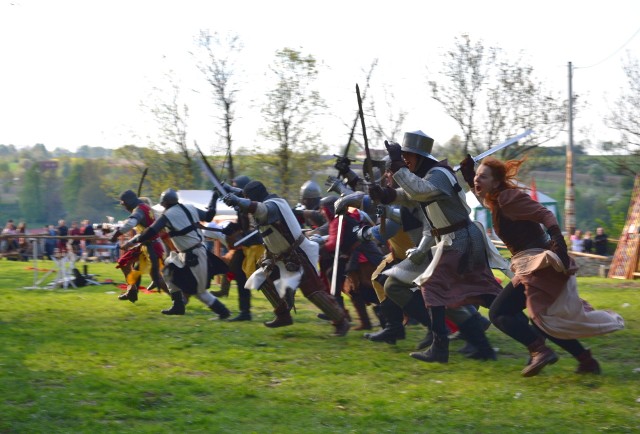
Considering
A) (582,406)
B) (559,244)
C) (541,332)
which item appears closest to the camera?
(582,406)

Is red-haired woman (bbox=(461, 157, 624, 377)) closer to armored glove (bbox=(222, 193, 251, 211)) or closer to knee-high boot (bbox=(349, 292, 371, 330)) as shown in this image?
armored glove (bbox=(222, 193, 251, 211))

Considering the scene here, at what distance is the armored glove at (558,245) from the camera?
612 centimetres

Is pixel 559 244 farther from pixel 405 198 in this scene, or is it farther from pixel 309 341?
pixel 309 341

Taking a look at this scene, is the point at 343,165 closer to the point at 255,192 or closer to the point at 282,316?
the point at 255,192

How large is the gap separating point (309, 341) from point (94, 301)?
4780 mm

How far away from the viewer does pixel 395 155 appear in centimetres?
723

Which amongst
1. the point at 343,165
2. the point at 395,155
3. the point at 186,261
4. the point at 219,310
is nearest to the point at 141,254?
the point at 186,261

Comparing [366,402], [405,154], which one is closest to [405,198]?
[405,154]

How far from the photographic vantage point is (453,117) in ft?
109

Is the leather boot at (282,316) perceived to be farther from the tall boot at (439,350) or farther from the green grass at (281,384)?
the tall boot at (439,350)

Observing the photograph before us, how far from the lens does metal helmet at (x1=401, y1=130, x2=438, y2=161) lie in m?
7.26

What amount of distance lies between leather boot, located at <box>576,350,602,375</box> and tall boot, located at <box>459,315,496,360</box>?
0.92 m

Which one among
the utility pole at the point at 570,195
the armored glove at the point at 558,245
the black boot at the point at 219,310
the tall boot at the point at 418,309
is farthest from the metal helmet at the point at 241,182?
the utility pole at the point at 570,195

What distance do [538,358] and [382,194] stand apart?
1657mm
